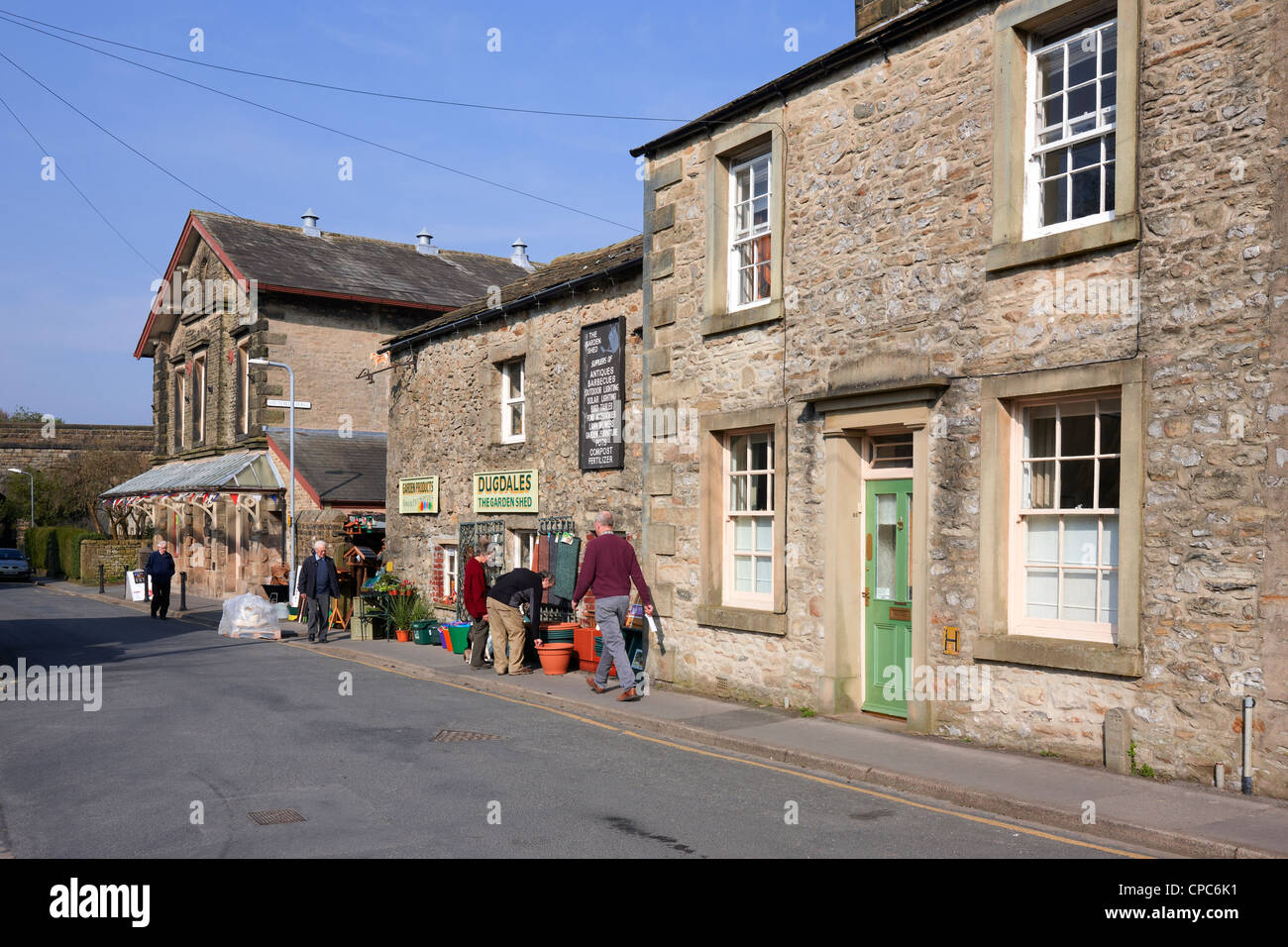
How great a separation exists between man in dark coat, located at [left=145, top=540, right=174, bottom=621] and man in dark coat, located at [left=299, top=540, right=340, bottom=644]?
6.51 metres

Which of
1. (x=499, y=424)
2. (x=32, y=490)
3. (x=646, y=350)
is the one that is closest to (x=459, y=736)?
(x=646, y=350)

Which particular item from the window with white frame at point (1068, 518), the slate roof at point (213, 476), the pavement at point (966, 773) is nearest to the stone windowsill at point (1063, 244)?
the window with white frame at point (1068, 518)

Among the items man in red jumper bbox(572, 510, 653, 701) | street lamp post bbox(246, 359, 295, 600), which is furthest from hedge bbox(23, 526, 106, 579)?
man in red jumper bbox(572, 510, 653, 701)

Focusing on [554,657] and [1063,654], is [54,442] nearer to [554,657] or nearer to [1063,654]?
[554,657]

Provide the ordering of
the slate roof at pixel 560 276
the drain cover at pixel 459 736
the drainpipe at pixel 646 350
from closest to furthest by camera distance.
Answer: the drain cover at pixel 459 736 < the drainpipe at pixel 646 350 < the slate roof at pixel 560 276

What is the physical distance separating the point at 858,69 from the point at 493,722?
7.36 metres

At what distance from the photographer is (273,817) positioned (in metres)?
7.16

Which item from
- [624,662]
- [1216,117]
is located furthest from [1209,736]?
[624,662]

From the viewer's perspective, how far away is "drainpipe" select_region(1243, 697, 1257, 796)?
7.57 m

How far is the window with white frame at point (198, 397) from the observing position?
1357 inches

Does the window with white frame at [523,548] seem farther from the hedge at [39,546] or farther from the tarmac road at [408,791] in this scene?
the hedge at [39,546]

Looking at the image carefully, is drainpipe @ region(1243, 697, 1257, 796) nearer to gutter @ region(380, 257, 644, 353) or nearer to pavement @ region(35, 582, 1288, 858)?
pavement @ region(35, 582, 1288, 858)

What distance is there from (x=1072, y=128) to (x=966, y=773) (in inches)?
206

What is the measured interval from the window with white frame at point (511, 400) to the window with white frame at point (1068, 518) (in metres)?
10.4
